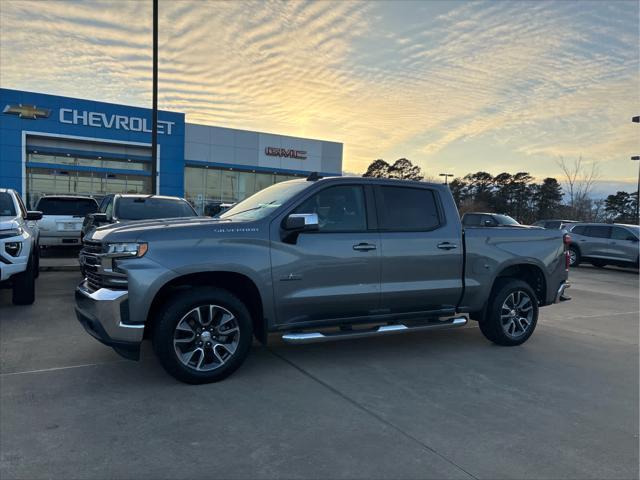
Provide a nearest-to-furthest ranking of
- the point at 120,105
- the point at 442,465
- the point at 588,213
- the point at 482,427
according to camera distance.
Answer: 1. the point at 442,465
2. the point at 482,427
3. the point at 120,105
4. the point at 588,213

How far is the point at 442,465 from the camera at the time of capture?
3012mm

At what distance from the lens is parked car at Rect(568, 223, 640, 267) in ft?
56.4

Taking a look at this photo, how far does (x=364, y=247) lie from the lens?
4922 mm

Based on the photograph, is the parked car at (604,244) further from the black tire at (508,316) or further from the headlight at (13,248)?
the headlight at (13,248)

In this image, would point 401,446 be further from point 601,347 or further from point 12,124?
point 12,124

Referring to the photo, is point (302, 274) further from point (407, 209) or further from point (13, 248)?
point (13, 248)

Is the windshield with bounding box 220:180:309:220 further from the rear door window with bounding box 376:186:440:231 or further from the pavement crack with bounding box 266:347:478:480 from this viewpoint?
the pavement crack with bounding box 266:347:478:480

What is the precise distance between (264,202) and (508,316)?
3.30 meters

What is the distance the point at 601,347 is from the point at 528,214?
64220mm

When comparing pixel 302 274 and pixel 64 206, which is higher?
pixel 64 206

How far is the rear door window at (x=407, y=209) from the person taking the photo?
5.20 metres

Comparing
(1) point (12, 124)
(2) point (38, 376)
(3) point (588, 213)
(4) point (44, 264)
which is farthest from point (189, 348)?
(3) point (588, 213)

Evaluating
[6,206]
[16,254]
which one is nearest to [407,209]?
[16,254]

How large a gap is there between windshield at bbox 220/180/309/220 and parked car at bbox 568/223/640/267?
16.3 metres
